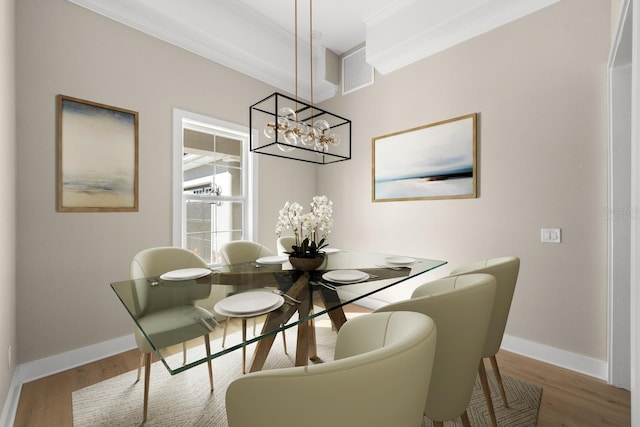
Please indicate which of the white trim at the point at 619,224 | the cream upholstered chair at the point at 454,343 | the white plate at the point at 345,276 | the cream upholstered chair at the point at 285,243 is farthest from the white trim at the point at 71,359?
the white trim at the point at 619,224

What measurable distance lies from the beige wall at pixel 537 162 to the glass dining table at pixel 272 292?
0.94 metres

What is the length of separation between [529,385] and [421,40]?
124 inches

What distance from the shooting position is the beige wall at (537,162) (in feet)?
7.06

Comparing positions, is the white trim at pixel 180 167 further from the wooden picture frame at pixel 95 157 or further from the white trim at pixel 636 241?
the white trim at pixel 636 241

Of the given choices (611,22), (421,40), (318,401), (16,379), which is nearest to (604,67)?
(611,22)

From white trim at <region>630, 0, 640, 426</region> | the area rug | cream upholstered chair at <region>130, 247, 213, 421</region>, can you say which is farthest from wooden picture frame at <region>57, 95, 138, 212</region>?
white trim at <region>630, 0, 640, 426</region>

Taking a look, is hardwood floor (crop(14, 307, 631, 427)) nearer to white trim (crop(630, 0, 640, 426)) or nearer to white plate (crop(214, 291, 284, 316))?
white plate (crop(214, 291, 284, 316))

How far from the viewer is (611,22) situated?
80.8 inches

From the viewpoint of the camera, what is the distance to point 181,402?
183 centimetres

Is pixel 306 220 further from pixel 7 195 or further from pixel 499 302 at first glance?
pixel 7 195

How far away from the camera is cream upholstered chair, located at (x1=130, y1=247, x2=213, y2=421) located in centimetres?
100

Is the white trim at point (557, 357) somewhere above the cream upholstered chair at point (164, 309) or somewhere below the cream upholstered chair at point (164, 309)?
below

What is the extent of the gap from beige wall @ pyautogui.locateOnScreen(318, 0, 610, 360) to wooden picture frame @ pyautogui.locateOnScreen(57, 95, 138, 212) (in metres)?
2.85

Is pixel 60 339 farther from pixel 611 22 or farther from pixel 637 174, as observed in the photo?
pixel 611 22
